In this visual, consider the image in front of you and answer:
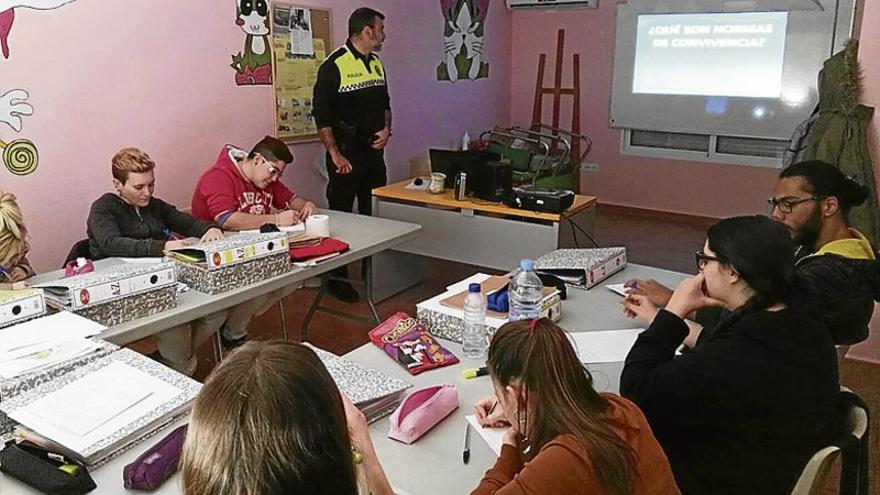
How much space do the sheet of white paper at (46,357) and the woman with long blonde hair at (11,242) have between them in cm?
75

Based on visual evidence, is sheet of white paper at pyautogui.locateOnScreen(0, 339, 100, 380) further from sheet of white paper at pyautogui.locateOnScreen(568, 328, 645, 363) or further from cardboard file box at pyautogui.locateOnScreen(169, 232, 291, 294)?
sheet of white paper at pyautogui.locateOnScreen(568, 328, 645, 363)

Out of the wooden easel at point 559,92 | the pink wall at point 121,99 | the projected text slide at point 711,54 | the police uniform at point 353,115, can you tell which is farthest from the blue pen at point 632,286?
the wooden easel at point 559,92

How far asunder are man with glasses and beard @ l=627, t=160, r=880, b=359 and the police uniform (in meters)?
2.39

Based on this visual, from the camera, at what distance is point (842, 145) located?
330 cm

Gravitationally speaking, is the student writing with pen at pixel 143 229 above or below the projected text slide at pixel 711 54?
below

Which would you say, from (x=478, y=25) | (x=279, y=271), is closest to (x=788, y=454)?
(x=279, y=271)

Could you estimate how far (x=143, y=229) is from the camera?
2906 millimetres

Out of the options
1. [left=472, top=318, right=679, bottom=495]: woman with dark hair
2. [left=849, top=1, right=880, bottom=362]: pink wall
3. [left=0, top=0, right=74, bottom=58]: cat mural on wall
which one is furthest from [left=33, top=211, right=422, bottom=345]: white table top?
[left=849, top=1, right=880, bottom=362]: pink wall

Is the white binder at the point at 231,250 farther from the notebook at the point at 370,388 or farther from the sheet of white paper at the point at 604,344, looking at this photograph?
the sheet of white paper at the point at 604,344

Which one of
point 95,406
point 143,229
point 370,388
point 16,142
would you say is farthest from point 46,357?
point 16,142

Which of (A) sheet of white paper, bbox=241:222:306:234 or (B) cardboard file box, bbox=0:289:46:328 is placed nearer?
(B) cardboard file box, bbox=0:289:46:328

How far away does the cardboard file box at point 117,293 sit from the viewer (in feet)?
6.52

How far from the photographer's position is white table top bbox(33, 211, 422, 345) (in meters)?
2.06

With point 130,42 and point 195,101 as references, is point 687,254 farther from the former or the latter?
point 130,42
